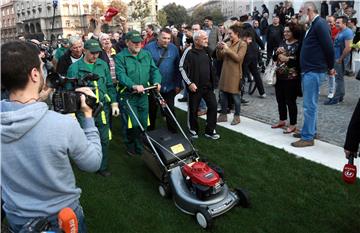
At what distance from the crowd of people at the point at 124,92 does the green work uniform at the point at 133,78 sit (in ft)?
0.05

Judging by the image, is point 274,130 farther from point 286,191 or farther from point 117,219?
point 117,219

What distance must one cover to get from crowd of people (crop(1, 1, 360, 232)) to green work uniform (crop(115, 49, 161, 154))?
0.02 metres

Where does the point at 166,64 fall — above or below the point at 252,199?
above

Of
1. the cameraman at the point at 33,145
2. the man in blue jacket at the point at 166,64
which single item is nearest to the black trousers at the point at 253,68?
the man in blue jacket at the point at 166,64

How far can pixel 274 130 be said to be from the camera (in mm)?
6590

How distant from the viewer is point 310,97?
213 inches

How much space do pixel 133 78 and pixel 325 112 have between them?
447 centimetres

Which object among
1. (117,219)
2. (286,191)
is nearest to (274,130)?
(286,191)

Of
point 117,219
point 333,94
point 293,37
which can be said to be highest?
point 293,37

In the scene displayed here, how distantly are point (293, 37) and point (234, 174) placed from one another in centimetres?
272

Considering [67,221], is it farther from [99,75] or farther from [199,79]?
[199,79]

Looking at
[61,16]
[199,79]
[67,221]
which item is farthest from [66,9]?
[67,221]

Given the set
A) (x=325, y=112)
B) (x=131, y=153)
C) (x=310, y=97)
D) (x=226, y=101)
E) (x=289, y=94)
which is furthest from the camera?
(x=325, y=112)

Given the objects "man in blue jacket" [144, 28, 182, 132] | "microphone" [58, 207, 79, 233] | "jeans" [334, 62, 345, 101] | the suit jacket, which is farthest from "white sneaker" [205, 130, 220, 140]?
"microphone" [58, 207, 79, 233]
